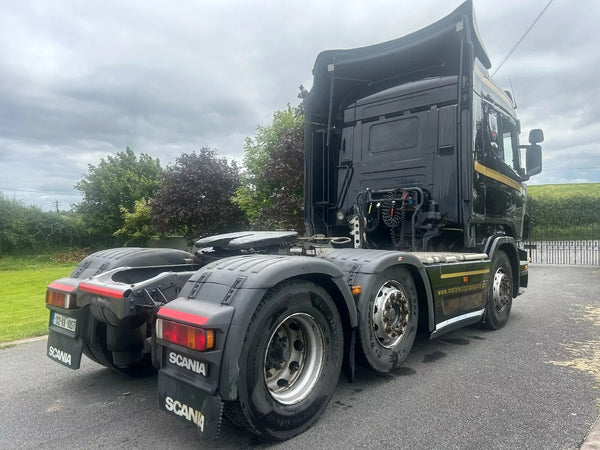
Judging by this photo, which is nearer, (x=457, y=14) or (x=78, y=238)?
(x=457, y=14)

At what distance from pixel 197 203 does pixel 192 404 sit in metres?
16.9

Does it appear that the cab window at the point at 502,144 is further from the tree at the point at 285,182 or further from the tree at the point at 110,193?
the tree at the point at 110,193

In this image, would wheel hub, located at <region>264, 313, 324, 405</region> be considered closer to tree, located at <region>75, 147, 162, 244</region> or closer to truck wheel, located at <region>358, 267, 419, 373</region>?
truck wheel, located at <region>358, 267, 419, 373</region>

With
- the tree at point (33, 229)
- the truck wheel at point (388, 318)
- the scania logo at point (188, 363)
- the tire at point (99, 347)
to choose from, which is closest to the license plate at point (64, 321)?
the tire at point (99, 347)

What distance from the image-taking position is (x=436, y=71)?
18.3 feet

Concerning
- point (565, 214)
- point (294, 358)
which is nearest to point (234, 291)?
point (294, 358)

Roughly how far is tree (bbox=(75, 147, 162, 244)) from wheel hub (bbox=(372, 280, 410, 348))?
89.3 ft

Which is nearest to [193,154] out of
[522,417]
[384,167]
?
[384,167]

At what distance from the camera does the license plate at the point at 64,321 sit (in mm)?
3504

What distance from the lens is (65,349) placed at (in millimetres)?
3561

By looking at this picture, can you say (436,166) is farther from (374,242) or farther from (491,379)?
(491,379)

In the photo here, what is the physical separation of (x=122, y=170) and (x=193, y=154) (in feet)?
58.0

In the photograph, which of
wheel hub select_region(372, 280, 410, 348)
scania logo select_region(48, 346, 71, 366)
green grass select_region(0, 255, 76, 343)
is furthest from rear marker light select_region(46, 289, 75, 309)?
green grass select_region(0, 255, 76, 343)

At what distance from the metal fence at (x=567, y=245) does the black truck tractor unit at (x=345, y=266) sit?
1121cm
